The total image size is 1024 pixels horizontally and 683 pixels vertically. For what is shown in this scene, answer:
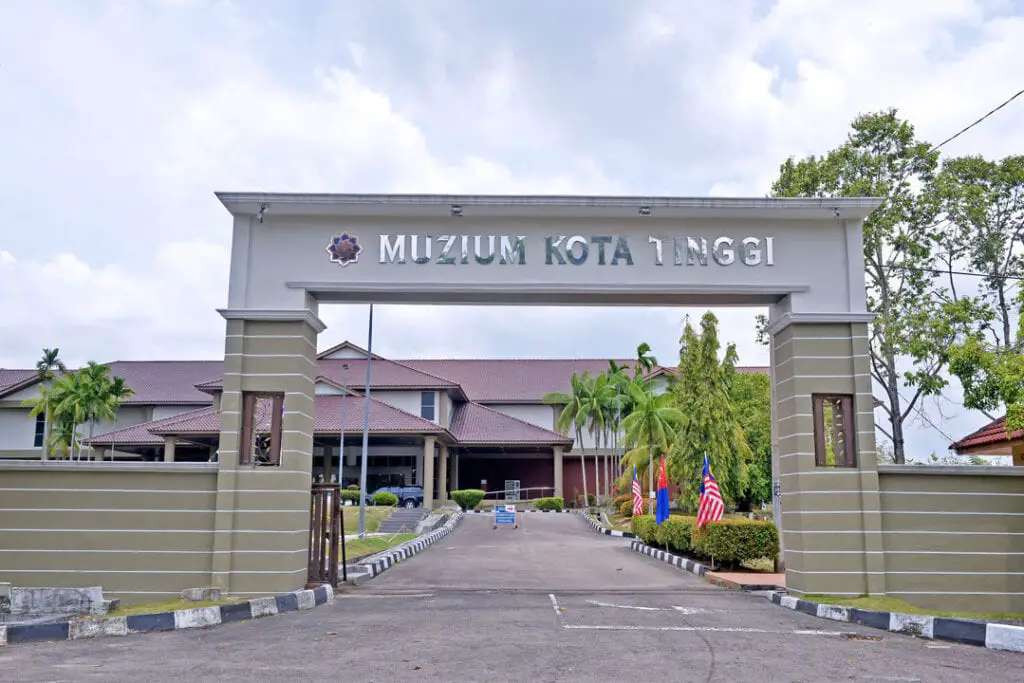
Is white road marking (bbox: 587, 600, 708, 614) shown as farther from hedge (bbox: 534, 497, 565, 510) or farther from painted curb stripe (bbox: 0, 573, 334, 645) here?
hedge (bbox: 534, 497, 565, 510)

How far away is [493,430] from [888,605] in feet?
106

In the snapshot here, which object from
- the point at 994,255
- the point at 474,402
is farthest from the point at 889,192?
the point at 474,402

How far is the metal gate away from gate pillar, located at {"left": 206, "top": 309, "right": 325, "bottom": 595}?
55 centimetres

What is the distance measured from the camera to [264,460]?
37.7 ft

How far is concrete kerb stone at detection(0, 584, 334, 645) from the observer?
26.9 feet

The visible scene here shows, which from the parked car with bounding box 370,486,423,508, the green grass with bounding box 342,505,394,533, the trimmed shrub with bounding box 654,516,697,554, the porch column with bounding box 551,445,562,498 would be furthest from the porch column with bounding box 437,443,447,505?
the trimmed shrub with bounding box 654,516,697,554

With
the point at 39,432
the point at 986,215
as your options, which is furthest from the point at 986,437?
the point at 39,432

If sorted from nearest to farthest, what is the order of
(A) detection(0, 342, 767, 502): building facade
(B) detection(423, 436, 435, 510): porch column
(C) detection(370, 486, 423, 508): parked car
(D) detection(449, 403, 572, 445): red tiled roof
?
(B) detection(423, 436, 435, 510): porch column → (A) detection(0, 342, 767, 502): building facade → (C) detection(370, 486, 423, 508): parked car → (D) detection(449, 403, 572, 445): red tiled roof

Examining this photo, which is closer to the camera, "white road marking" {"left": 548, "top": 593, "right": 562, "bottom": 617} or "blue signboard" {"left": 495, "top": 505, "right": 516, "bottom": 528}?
"white road marking" {"left": 548, "top": 593, "right": 562, "bottom": 617}

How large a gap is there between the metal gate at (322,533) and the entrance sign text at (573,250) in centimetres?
334

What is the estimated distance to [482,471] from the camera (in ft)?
154

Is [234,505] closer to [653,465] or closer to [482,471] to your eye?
[653,465]

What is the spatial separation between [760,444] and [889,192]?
1442 cm

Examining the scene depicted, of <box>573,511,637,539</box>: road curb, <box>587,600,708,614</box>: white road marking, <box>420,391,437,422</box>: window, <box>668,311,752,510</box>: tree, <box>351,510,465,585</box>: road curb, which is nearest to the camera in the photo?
<box>587,600,708,614</box>: white road marking
